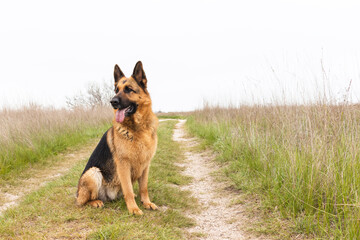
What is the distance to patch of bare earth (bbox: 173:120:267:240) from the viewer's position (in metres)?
3.18

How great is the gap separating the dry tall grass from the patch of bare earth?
4.29m

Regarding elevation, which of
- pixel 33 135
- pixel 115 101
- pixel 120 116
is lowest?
pixel 33 135

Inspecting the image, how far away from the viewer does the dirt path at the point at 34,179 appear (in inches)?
178

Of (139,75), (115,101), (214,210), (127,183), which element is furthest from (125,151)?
(214,210)

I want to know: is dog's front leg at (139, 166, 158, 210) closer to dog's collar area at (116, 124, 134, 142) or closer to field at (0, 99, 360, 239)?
field at (0, 99, 360, 239)

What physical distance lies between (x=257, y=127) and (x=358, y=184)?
3220 millimetres

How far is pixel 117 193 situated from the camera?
3670 millimetres

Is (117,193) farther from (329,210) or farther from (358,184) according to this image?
(358,184)

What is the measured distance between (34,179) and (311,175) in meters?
5.69

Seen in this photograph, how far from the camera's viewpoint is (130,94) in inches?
135

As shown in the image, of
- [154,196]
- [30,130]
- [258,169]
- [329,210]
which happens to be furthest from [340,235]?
[30,130]

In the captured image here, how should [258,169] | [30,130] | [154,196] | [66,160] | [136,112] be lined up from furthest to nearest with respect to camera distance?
[30,130] → [66,160] → [258,169] → [154,196] → [136,112]

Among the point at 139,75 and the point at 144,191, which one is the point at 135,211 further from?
the point at 139,75

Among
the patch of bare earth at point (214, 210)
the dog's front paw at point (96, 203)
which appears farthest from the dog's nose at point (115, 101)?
the patch of bare earth at point (214, 210)
